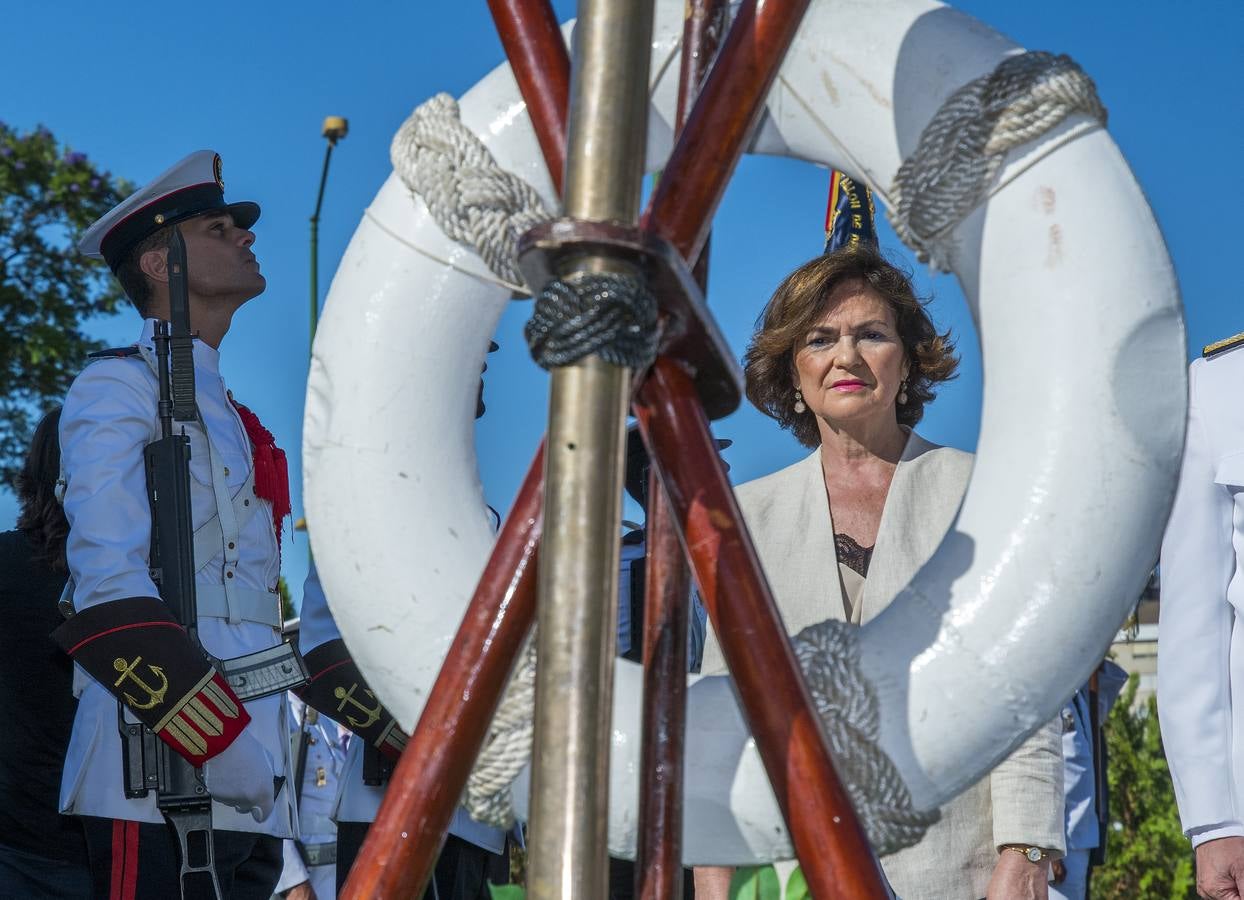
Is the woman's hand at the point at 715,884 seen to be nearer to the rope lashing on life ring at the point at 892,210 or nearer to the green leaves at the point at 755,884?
the green leaves at the point at 755,884

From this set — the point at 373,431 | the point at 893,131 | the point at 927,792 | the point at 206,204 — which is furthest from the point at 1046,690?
the point at 206,204

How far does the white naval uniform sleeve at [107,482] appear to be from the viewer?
2686 mm

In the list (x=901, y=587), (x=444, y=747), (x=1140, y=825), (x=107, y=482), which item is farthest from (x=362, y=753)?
(x=1140, y=825)

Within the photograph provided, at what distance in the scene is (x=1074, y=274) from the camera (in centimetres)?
172

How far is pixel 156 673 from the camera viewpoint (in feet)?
8.57

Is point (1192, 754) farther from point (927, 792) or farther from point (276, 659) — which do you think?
point (276, 659)

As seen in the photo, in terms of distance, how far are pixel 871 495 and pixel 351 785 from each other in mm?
1657

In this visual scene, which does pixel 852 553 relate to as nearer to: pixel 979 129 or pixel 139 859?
pixel 979 129

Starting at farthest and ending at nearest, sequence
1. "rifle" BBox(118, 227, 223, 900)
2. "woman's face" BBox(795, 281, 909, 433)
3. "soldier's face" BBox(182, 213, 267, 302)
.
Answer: "soldier's face" BBox(182, 213, 267, 302)
"woman's face" BBox(795, 281, 909, 433)
"rifle" BBox(118, 227, 223, 900)

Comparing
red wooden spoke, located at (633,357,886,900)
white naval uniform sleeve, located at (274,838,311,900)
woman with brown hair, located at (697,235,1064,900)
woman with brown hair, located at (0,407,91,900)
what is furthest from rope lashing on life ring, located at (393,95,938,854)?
white naval uniform sleeve, located at (274,838,311,900)

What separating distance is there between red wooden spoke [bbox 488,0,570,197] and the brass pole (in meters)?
0.19

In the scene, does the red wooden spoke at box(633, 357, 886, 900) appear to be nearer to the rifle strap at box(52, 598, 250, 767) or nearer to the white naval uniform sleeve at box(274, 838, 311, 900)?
the rifle strap at box(52, 598, 250, 767)

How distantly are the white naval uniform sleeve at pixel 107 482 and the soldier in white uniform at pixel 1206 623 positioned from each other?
190cm

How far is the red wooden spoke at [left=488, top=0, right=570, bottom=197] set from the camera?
69.0 inches
